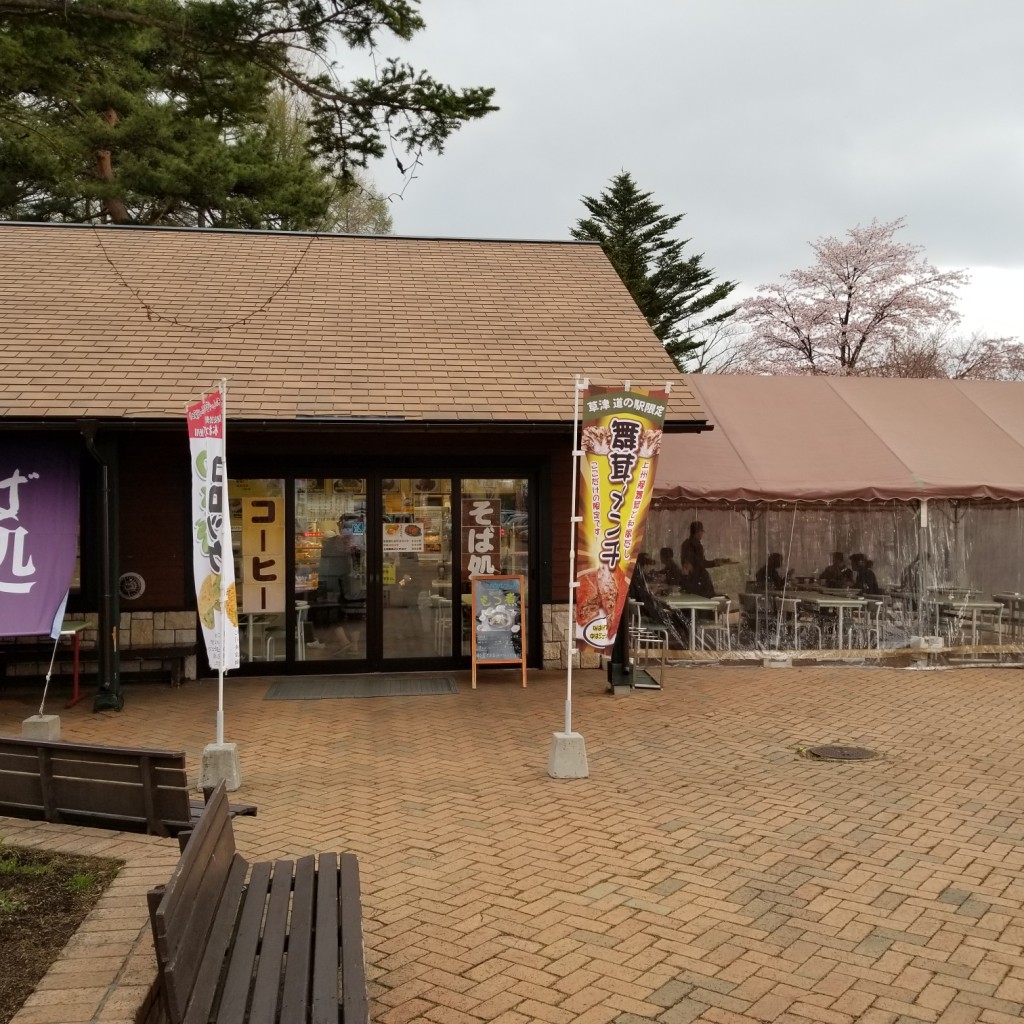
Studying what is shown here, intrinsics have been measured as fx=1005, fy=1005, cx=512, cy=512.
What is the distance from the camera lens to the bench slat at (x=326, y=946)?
3.13 meters

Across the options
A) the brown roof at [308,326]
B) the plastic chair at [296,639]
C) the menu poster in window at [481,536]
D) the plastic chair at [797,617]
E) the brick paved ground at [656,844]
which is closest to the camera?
the brick paved ground at [656,844]

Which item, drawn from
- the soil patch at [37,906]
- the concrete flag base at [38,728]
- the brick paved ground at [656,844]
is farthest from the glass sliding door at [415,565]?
the soil patch at [37,906]

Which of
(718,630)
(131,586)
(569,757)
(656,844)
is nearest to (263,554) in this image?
(131,586)

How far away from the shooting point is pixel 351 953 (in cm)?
350

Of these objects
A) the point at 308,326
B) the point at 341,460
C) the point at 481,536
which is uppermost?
the point at 308,326

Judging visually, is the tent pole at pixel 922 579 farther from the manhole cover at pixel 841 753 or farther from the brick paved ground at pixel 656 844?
the manhole cover at pixel 841 753

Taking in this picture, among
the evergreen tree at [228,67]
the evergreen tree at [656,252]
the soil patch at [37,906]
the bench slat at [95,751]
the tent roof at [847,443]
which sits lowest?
the soil patch at [37,906]

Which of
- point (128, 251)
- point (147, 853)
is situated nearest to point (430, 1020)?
point (147, 853)

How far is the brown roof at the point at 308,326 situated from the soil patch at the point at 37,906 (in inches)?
211

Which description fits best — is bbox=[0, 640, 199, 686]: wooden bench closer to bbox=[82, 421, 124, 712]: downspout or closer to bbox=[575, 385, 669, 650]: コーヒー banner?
bbox=[82, 421, 124, 712]: downspout

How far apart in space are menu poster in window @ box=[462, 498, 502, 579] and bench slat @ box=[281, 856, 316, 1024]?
742 centimetres

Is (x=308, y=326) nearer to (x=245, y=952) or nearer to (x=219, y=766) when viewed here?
(x=219, y=766)

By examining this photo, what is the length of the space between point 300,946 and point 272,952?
102 mm

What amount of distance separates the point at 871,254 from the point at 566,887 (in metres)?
36.9
